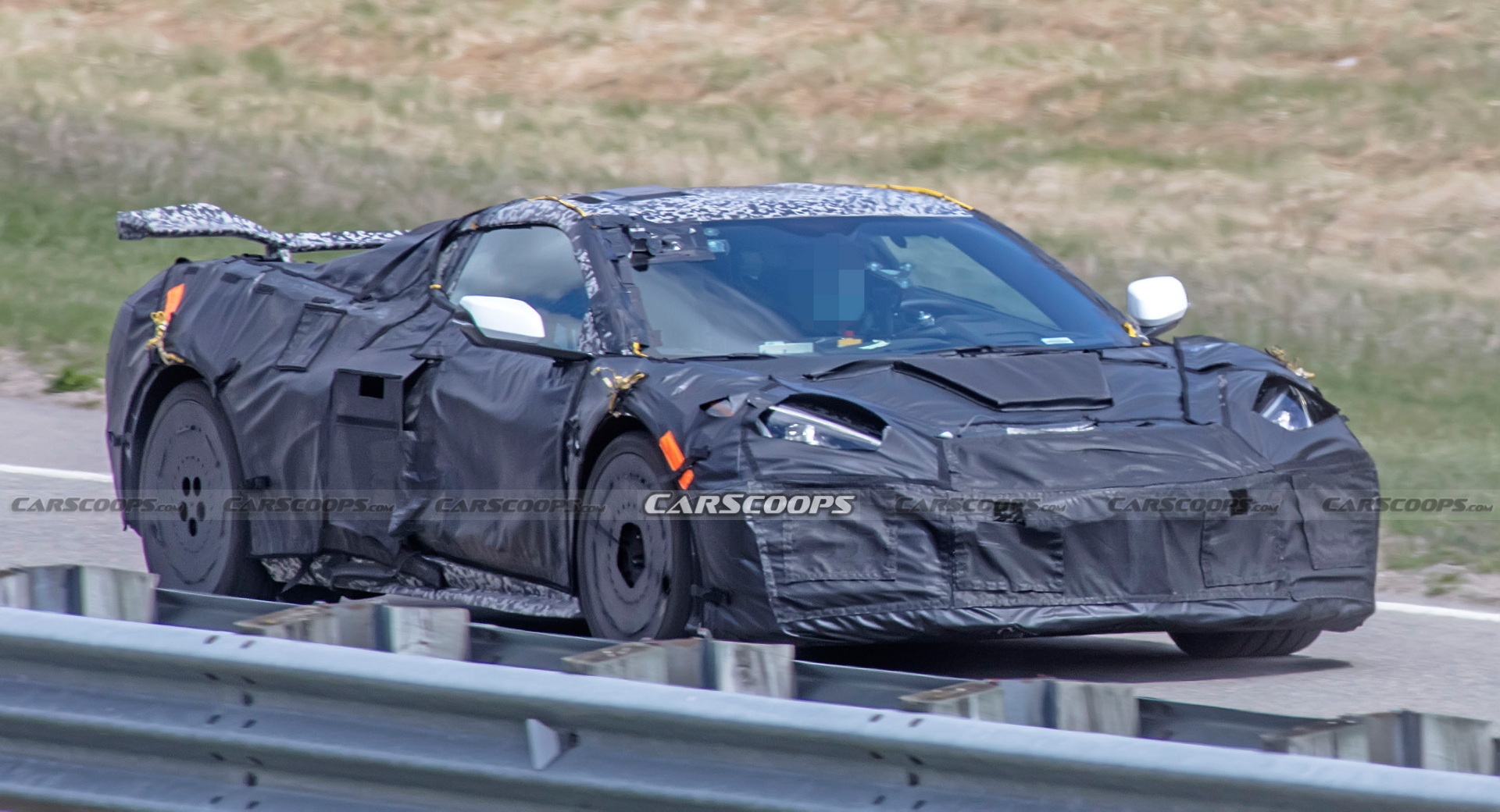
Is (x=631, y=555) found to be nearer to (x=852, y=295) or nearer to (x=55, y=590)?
(x=852, y=295)

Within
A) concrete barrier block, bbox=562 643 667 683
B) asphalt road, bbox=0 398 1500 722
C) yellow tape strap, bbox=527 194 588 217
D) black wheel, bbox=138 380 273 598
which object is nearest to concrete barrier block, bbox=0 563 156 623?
concrete barrier block, bbox=562 643 667 683

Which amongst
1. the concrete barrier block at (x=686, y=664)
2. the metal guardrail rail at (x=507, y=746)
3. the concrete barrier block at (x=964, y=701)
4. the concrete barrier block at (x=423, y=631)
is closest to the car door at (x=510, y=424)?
the concrete barrier block at (x=423, y=631)

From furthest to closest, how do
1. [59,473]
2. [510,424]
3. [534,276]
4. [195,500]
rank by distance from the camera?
[59,473]
[195,500]
[534,276]
[510,424]

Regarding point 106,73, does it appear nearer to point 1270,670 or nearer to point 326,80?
point 326,80

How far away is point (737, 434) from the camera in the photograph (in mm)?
5805

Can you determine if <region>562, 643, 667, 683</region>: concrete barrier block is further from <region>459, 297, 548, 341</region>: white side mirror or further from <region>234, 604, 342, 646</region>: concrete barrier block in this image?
<region>459, 297, 548, 341</region>: white side mirror

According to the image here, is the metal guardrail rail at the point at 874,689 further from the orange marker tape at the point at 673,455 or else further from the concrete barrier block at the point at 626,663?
the orange marker tape at the point at 673,455

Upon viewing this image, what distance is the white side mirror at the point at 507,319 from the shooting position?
6496 mm

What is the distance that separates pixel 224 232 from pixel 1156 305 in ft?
10.9

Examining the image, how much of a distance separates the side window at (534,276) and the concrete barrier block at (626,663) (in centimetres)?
292

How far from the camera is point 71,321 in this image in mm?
14336

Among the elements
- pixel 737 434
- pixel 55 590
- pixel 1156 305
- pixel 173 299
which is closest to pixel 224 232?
pixel 173 299

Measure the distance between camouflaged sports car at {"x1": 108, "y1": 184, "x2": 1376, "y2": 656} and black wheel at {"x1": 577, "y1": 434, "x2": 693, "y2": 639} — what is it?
0.03ft

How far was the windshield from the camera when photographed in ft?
21.7
